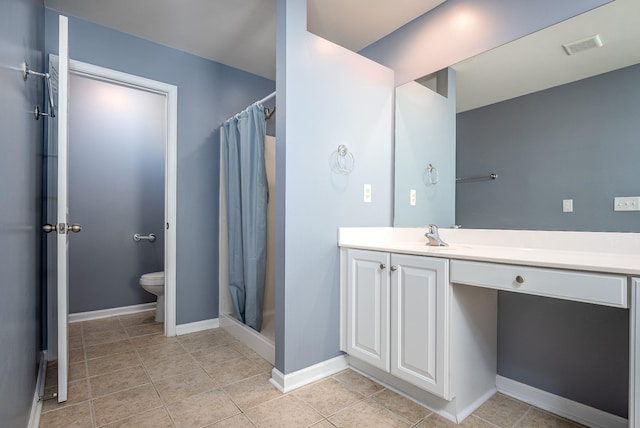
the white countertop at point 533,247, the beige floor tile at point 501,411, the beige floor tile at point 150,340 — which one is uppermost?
the white countertop at point 533,247

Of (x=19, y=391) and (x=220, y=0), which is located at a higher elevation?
(x=220, y=0)

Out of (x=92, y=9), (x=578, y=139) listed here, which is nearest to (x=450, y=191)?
(x=578, y=139)

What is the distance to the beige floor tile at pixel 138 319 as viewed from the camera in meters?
2.96

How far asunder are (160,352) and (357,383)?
1461 millimetres

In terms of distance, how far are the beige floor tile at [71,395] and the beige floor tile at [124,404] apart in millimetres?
104

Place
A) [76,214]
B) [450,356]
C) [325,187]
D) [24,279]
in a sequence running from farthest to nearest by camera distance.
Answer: [76,214] < [325,187] < [450,356] < [24,279]

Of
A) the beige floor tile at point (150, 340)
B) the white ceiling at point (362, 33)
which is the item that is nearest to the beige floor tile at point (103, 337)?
the beige floor tile at point (150, 340)

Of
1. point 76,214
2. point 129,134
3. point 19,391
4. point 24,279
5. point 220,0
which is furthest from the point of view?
point 129,134

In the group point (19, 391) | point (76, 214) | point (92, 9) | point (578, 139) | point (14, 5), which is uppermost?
point (92, 9)

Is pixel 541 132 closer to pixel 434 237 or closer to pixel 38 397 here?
pixel 434 237

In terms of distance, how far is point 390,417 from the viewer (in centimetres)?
154

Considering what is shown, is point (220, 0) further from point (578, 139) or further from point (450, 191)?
point (578, 139)

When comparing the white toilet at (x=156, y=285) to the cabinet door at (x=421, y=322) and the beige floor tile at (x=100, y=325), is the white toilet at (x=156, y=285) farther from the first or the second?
the cabinet door at (x=421, y=322)

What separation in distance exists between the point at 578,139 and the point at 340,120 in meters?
1.26
